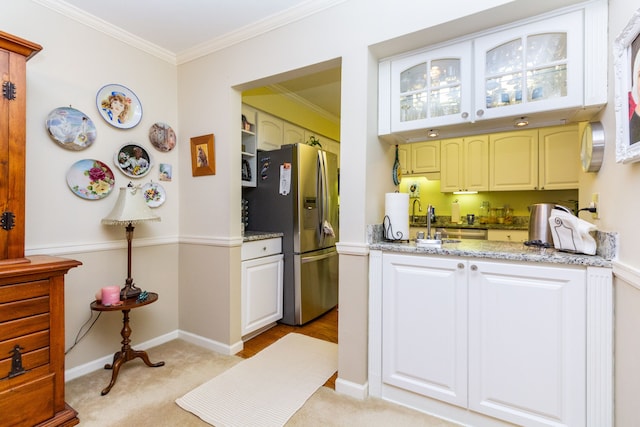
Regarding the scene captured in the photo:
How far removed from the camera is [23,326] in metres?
1.52

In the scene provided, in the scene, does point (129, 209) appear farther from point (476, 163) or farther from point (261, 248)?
point (476, 163)

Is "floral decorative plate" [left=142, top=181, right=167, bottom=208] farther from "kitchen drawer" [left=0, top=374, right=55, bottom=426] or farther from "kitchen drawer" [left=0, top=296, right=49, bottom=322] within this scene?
"kitchen drawer" [left=0, top=374, right=55, bottom=426]

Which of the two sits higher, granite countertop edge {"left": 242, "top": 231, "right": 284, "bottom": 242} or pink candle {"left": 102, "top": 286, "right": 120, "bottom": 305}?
granite countertop edge {"left": 242, "top": 231, "right": 284, "bottom": 242}

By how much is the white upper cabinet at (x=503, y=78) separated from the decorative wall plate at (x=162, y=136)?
1.82 metres

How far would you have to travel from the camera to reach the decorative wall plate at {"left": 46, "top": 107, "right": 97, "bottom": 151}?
6.53ft

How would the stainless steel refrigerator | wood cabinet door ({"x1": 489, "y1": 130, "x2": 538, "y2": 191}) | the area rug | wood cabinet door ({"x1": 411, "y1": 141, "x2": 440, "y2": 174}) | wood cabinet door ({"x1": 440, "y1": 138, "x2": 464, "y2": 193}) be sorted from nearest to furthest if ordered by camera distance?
the area rug < the stainless steel refrigerator < wood cabinet door ({"x1": 489, "y1": 130, "x2": 538, "y2": 191}) < wood cabinet door ({"x1": 440, "y1": 138, "x2": 464, "y2": 193}) < wood cabinet door ({"x1": 411, "y1": 141, "x2": 440, "y2": 174})

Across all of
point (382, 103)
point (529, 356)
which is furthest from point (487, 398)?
point (382, 103)

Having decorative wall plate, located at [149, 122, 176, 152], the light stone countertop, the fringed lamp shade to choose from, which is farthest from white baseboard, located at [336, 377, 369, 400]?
decorative wall plate, located at [149, 122, 176, 152]

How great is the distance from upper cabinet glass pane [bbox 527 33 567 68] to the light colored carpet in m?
1.97

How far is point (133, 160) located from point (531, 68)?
271 centimetres

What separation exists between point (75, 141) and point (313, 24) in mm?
1807

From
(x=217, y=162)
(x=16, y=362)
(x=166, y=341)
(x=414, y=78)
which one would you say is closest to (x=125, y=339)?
(x=166, y=341)

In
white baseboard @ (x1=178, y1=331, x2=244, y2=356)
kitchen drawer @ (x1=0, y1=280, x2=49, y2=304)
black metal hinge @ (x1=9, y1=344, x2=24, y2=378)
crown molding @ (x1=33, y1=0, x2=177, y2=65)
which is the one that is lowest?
white baseboard @ (x1=178, y1=331, x2=244, y2=356)

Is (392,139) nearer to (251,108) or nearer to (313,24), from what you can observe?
(313,24)
